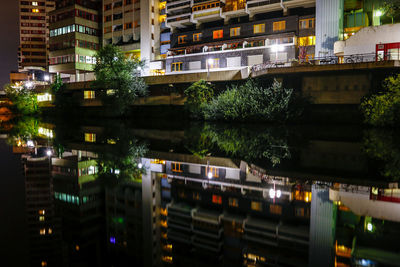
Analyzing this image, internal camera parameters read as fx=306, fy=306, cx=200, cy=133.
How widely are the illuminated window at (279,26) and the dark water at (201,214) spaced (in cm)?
4107

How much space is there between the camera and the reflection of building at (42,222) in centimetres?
398

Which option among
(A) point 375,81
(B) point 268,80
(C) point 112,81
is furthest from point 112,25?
(A) point 375,81

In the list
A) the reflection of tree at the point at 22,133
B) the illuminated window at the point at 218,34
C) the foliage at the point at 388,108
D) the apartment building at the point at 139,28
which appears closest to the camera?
the reflection of tree at the point at 22,133

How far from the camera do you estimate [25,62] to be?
396ft

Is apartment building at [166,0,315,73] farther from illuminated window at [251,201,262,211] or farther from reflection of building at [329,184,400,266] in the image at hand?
illuminated window at [251,201,262,211]

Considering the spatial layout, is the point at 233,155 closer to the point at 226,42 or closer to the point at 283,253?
the point at 283,253

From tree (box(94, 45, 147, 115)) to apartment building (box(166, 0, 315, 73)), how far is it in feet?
44.2

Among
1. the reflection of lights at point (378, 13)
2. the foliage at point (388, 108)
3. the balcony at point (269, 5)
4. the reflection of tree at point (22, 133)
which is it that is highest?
the balcony at point (269, 5)

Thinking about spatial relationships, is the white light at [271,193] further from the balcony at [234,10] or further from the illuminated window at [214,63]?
the balcony at [234,10]

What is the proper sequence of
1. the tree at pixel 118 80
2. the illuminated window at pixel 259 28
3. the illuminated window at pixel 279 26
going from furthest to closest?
the illuminated window at pixel 259 28 < the illuminated window at pixel 279 26 < the tree at pixel 118 80

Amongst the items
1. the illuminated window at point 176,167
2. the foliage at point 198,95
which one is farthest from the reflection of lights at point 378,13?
Answer: the illuminated window at point 176,167

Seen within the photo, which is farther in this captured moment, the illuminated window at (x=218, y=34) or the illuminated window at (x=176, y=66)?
the illuminated window at (x=176, y=66)

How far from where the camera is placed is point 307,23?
149 ft

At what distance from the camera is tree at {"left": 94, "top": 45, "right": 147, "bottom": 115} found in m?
43.9
